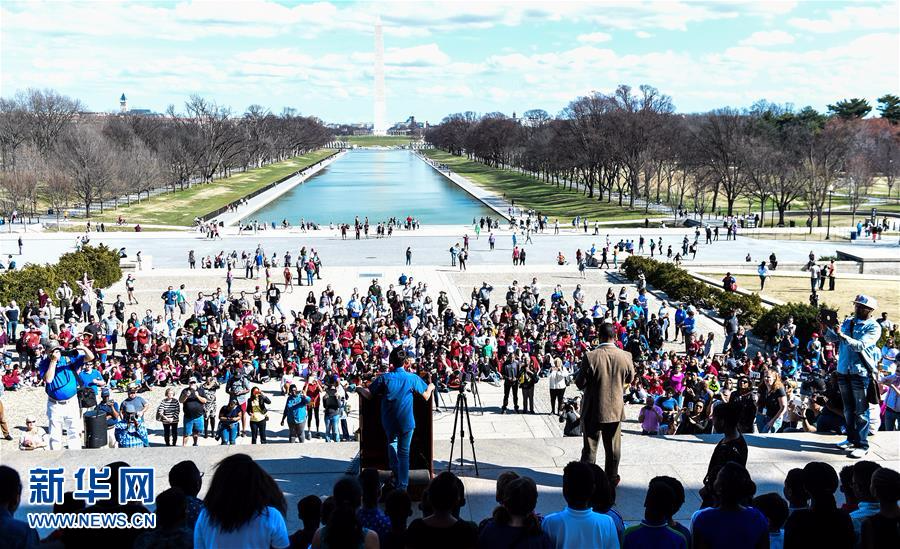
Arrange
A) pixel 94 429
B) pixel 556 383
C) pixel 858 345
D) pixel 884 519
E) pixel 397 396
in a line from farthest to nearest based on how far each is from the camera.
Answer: pixel 556 383 → pixel 94 429 → pixel 858 345 → pixel 397 396 → pixel 884 519

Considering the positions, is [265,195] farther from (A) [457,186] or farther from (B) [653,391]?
(B) [653,391]

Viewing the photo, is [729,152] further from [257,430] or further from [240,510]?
[240,510]

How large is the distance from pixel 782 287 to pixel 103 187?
60956mm

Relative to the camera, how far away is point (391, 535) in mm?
4965

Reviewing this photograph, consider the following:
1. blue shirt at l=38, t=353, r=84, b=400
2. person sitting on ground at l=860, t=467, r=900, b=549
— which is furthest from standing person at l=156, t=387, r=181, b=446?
person sitting on ground at l=860, t=467, r=900, b=549

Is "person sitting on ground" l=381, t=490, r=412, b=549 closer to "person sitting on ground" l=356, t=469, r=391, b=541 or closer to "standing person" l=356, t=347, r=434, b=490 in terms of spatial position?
"person sitting on ground" l=356, t=469, r=391, b=541

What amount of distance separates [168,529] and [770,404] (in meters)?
10.3

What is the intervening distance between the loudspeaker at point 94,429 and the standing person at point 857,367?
31.5 feet

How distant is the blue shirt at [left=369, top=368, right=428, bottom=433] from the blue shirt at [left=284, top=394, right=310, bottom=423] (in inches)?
255

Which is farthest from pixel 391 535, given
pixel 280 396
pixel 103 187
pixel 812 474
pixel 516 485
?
pixel 103 187

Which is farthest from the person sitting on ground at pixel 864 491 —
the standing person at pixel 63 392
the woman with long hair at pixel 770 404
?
the standing person at pixel 63 392

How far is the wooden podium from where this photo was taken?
7.86m

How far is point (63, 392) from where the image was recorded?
397 inches

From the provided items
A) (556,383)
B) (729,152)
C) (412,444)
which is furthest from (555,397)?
(729,152)
